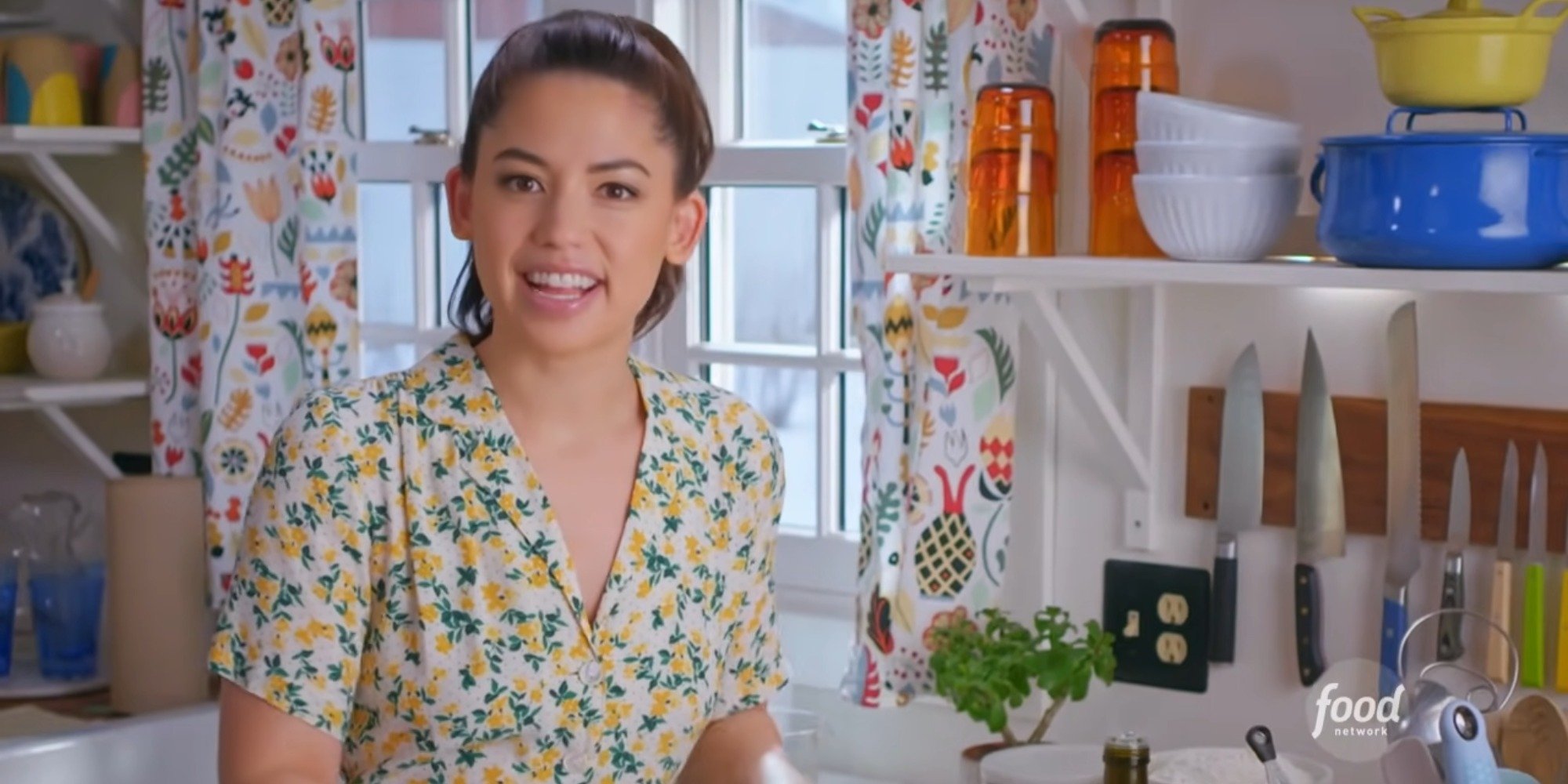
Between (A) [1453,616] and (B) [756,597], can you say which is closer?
(B) [756,597]

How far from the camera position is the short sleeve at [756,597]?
1.63 metres

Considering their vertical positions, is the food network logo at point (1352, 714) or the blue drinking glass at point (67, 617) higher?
the food network logo at point (1352, 714)

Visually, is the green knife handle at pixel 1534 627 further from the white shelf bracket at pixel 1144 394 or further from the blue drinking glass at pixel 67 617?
the blue drinking glass at pixel 67 617

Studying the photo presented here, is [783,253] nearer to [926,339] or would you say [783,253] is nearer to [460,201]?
[926,339]

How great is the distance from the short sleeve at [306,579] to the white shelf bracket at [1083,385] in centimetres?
87

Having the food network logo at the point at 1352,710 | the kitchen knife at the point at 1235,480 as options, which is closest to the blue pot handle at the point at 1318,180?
the kitchen knife at the point at 1235,480

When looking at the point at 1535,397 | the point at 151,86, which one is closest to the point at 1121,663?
the point at 1535,397

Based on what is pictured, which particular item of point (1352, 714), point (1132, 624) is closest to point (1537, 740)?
point (1352, 714)

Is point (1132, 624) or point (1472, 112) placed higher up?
point (1472, 112)

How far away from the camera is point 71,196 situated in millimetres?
3178

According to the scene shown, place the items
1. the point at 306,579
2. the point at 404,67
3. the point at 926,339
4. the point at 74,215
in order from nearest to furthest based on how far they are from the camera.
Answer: the point at 306,579 < the point at 926,339 < the point at 404,67 < the point at 74,215

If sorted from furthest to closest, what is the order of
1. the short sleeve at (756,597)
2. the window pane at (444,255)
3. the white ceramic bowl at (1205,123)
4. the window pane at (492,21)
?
the window pane at (444,255) → the window pane at (492,21) → the white ceramic bowl at (1205,123) → the short sleeve at (756,597)

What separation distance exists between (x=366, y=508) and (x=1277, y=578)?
107 cm

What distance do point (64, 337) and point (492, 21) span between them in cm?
84
